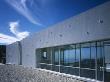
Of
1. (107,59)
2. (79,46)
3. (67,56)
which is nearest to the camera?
(107,59)

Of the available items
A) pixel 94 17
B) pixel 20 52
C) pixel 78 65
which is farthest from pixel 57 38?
pixel 20 52

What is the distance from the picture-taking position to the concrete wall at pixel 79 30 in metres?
15.5

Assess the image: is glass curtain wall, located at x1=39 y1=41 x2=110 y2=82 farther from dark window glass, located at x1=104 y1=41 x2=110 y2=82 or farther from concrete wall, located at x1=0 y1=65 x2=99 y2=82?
concrete wall, located at x1=0 y1=65 x2=99 y2=82

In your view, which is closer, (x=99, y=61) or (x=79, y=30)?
(x=99, y=61)

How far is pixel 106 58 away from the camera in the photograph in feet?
52.0

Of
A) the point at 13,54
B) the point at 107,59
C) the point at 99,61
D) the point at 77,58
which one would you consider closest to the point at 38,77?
the point at 77,58

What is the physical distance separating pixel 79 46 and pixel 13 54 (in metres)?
32.5

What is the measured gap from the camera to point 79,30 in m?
19.5

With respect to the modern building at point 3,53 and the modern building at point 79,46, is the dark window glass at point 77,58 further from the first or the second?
the modern building at point 3,53

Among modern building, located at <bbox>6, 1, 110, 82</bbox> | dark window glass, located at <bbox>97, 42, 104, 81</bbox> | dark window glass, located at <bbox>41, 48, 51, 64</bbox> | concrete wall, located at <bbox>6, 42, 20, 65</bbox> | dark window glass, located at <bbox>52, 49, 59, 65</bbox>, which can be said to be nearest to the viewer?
modern building, located at <bbox>6, 1, 110, 82</bbox>

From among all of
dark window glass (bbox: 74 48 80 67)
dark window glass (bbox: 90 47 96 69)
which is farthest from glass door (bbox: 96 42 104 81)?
dark window glass (bbox: 74 48 80 67)

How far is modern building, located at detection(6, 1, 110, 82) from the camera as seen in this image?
15.9 meters

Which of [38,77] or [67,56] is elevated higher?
[67,56]

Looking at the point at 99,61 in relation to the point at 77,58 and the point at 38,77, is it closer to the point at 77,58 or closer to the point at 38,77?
the point at 77,58
